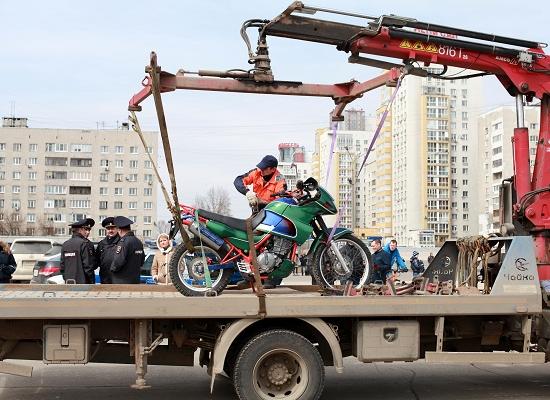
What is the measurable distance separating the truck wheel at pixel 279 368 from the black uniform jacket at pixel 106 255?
346 cm

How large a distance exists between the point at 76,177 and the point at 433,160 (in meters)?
51.0

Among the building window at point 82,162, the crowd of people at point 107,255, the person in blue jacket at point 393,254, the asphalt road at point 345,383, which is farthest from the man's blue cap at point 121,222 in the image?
the building window at point 82,162

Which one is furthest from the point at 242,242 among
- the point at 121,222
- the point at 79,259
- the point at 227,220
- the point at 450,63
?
the point at 450,63

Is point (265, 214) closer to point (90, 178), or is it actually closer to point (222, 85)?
point (222, 85)

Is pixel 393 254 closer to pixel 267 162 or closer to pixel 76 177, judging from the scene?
pixel 267 162

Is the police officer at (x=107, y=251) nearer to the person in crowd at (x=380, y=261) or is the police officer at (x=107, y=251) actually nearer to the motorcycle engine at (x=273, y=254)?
the motorcycle engine at (x=273, y=254)

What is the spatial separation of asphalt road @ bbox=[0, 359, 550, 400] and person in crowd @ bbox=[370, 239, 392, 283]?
6.87ft

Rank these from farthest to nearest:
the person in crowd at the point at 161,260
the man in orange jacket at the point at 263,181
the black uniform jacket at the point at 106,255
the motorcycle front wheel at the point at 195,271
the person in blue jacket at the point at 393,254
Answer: the person in blue jacket at the point at 393,254 < the person in crowd at the point at 161,260 < the black uniform jacket at the point at 106,255 < the man in orange jacket at the point at 263,181 < the motorcycle front wheel at the point at 195,271

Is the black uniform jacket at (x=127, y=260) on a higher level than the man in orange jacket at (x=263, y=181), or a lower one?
lower

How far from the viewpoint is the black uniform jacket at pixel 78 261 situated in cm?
962

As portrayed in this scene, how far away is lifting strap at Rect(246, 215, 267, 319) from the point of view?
6621 mm

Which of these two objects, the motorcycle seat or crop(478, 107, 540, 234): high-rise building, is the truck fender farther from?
crop(478, 107, 540, 234): high-rise building

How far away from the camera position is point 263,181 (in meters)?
8.38

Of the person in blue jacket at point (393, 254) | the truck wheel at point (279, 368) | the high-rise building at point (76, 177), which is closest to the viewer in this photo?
the truck wheel at point (279, 368)
